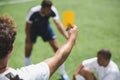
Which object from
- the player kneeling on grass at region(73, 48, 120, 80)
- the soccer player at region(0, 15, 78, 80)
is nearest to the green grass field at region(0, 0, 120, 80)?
the player kneeling on grass at region(73, 48, 120, 80)

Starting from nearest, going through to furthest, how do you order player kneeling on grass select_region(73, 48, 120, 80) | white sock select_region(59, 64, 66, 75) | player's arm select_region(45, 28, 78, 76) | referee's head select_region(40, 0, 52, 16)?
1. player's arm select_region(45, 28, 78, 76)
2. player kneeling on grass select_region(73, 48, 120, 80)
3. referee's head select_region(40, 0, 52, 16)
4. white sock select_region(59, 64, 66, 75)

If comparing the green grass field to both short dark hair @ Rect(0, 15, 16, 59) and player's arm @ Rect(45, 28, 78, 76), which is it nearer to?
player's arm @ Rect(45, 28, 78, 76)

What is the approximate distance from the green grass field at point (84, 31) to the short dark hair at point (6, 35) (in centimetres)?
525

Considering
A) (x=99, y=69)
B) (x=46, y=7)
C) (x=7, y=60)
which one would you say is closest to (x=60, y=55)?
(x=7, y=60)

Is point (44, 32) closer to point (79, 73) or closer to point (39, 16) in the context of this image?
point (39, 16)

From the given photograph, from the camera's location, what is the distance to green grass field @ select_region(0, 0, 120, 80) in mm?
9336

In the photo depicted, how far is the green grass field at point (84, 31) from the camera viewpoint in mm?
9336

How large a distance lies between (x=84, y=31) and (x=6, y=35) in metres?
8.31

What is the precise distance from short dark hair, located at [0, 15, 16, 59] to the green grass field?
525cm

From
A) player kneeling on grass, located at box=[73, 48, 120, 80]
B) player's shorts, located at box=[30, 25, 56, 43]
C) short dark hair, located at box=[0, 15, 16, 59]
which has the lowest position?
player kneeling on grass, located at box=[73, 48, 120, 80]

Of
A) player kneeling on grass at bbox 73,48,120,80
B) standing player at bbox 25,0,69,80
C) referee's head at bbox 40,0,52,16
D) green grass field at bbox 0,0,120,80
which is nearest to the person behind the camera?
player kneeling on grass at bbox 73,48,120,80

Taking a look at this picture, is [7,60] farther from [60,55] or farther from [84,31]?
[84,31]

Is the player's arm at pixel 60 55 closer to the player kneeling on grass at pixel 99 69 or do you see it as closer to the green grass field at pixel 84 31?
the player kneeling on grass at pixel 99 69

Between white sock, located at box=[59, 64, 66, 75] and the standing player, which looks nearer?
the standing player
